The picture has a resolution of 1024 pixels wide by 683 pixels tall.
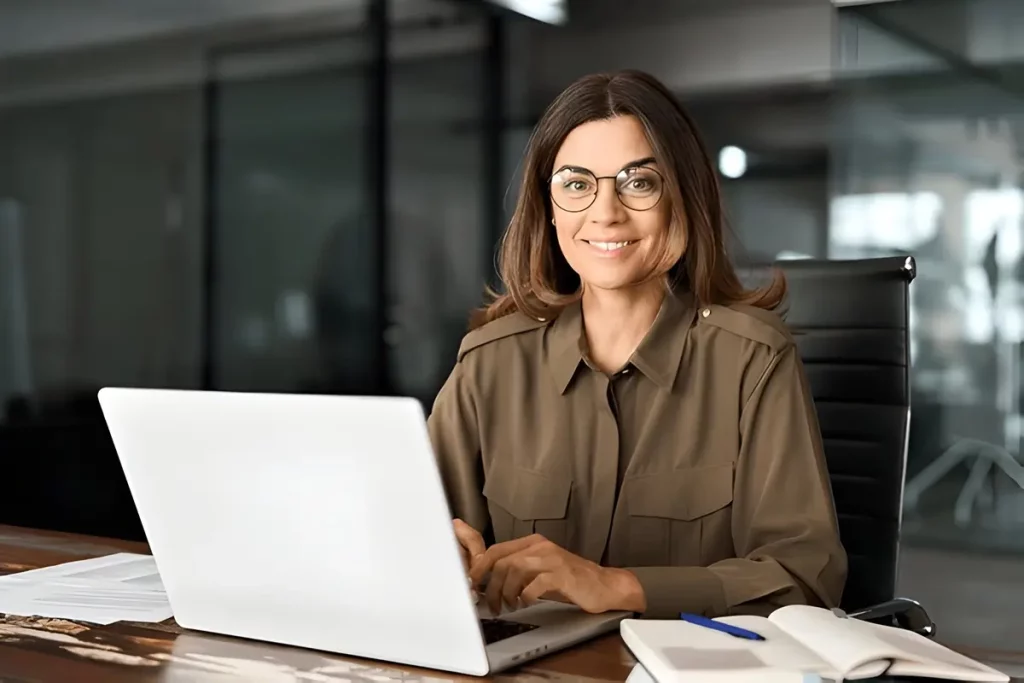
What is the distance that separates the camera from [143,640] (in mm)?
1184

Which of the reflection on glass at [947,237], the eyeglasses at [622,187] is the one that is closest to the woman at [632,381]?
the eyeglasses at [622,187]

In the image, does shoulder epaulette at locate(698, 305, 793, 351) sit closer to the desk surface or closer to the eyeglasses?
the eyeglasses

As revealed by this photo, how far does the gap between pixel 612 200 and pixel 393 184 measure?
141 inches

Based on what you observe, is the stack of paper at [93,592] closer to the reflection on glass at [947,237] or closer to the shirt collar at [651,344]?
the shirt collar at [651,344]

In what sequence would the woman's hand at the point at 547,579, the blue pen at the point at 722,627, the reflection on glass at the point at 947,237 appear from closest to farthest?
1. the blue pen at the point at 722,627
2. the woman's hand at the point at 547,579
3. the reflection on glass at the point at 947,237

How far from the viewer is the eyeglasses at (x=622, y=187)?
160 cm

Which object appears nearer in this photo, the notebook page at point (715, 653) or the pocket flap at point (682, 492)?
the notebook page at point (715, 653)

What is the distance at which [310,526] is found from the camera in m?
1.05

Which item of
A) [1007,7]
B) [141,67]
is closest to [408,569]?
[141,67]

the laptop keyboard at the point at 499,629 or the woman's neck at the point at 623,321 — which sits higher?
the woman's neck at the point at 623,321

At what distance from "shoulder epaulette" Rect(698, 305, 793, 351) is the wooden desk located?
0.54 meters

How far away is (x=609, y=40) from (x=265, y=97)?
1.71 meters

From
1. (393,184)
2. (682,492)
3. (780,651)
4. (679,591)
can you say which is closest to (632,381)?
(682,492)

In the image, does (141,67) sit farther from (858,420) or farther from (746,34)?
(858,420)
